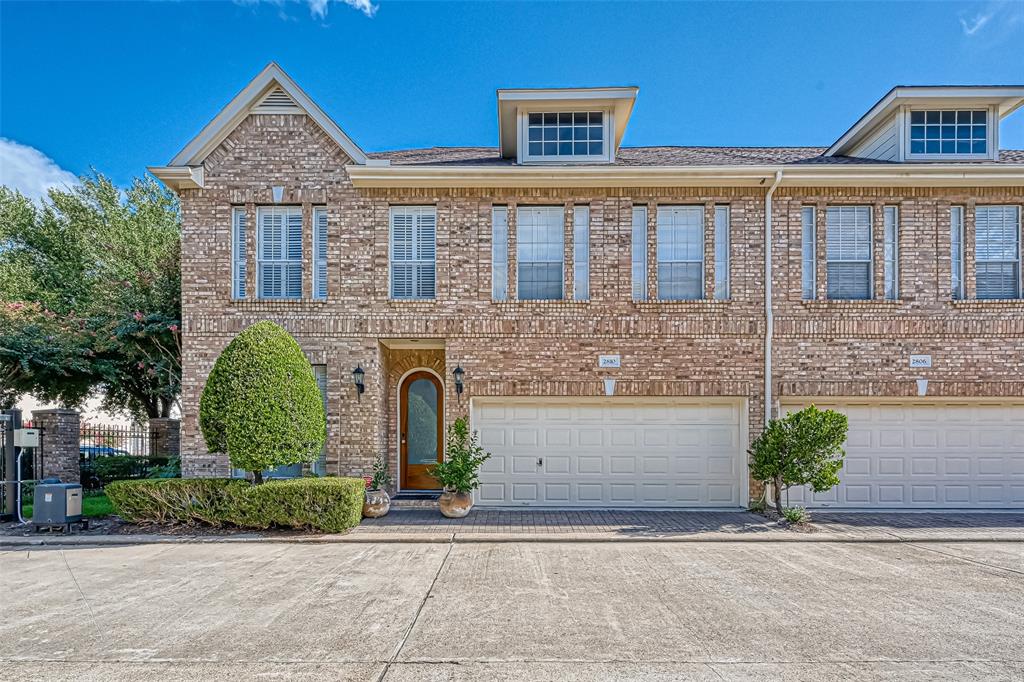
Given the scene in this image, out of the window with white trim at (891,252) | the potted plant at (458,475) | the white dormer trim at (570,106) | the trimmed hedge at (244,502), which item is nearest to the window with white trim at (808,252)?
the window with white trim at (891,252)

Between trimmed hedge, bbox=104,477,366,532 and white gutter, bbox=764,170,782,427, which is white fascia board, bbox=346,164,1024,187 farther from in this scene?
trimmed hedge, bbox=104,477,366,532

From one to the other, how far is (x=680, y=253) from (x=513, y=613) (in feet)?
26.7

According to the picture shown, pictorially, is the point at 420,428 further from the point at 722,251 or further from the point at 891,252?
the point at 891,252

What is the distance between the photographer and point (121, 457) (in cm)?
1656

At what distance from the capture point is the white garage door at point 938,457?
12.1 m

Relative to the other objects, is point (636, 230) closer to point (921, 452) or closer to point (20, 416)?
point (921, 452)

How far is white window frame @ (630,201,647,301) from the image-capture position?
12.4 meters

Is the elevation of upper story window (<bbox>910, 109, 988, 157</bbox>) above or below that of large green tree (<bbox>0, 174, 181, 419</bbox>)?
above

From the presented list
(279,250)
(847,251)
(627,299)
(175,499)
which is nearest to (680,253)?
(627,299)

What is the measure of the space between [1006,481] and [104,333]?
815 inches

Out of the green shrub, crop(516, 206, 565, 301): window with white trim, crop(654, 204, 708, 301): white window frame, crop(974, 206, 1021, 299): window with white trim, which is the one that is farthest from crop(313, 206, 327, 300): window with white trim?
crop(974, 206, 1021, 299): window with white trim

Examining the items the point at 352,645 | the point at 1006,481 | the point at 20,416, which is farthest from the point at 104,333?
the point at 1006,481

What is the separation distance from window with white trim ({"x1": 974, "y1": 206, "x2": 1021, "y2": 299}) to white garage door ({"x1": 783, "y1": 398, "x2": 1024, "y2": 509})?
2214 mm

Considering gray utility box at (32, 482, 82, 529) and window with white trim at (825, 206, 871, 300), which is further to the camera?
window with white trim at (825, 206, 871, 300)
